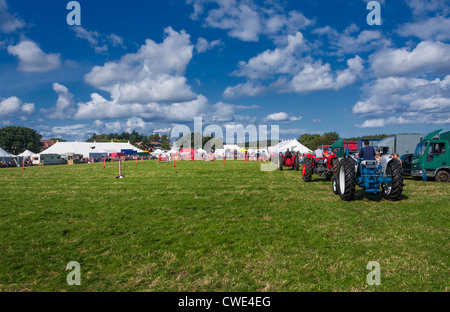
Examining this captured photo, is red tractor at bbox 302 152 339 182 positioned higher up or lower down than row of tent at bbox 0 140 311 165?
lower down

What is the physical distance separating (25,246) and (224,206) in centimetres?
477

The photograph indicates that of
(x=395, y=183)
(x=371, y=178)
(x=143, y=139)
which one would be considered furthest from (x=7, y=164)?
(x=143, y=139)

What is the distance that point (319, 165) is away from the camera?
14602 millimetres

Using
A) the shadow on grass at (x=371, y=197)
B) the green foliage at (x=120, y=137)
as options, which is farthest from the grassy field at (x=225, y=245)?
the green foliage at (x=120, y=137)

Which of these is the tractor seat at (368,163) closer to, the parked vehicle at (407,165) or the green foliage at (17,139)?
the parked vehicle at (407,165)

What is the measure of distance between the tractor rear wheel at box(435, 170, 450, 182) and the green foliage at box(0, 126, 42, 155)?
103 metres

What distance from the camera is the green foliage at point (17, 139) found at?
277 feet

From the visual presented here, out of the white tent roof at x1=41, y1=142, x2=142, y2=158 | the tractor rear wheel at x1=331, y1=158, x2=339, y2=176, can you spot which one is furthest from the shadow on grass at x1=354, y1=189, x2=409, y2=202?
the white tent roof at x1=41, y1=142, x2=142, y2=158

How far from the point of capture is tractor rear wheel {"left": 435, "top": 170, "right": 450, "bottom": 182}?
14227 mm

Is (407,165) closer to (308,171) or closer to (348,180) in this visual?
(308,171)

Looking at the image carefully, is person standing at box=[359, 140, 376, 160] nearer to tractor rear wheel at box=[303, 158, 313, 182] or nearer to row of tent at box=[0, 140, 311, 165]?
tractor rear wheel at box=[303, 158, 313, 182]

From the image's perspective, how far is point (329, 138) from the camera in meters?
86.0
